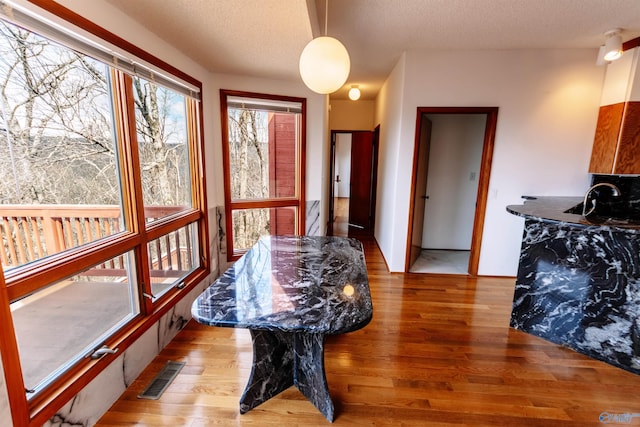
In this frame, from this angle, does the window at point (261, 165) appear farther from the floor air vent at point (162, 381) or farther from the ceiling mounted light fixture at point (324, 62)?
the ceiling mounted light fixture at point (324, 62)

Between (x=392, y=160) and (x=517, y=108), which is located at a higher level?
(x=517, y=108)

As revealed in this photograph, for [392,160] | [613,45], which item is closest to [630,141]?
[613,45]

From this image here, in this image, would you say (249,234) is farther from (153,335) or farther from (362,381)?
(362,381)

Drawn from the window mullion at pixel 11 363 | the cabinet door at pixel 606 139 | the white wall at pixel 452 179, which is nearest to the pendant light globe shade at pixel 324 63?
the window mullion at pixel 11 363

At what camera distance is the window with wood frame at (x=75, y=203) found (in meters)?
1.27

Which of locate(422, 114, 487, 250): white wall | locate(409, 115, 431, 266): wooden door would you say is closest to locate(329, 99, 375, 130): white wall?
locate(422, 114, 487, 250): white wall

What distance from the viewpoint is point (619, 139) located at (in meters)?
2.81

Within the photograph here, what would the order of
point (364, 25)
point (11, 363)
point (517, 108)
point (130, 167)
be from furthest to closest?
point (517, 108) → point (364, 25) → point (130, 167) → point (11, 363)

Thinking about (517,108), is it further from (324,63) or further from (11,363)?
(11,363)

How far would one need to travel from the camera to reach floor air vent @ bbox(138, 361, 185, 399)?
1755 mm

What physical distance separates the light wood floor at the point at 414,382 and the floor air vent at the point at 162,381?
4 centimetres

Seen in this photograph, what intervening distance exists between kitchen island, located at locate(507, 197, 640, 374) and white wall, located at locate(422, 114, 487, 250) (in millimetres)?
1866

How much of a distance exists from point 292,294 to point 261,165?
2312 mm

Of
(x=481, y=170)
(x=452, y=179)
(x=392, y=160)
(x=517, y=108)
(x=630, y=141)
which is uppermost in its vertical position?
(x=517, y=108)
